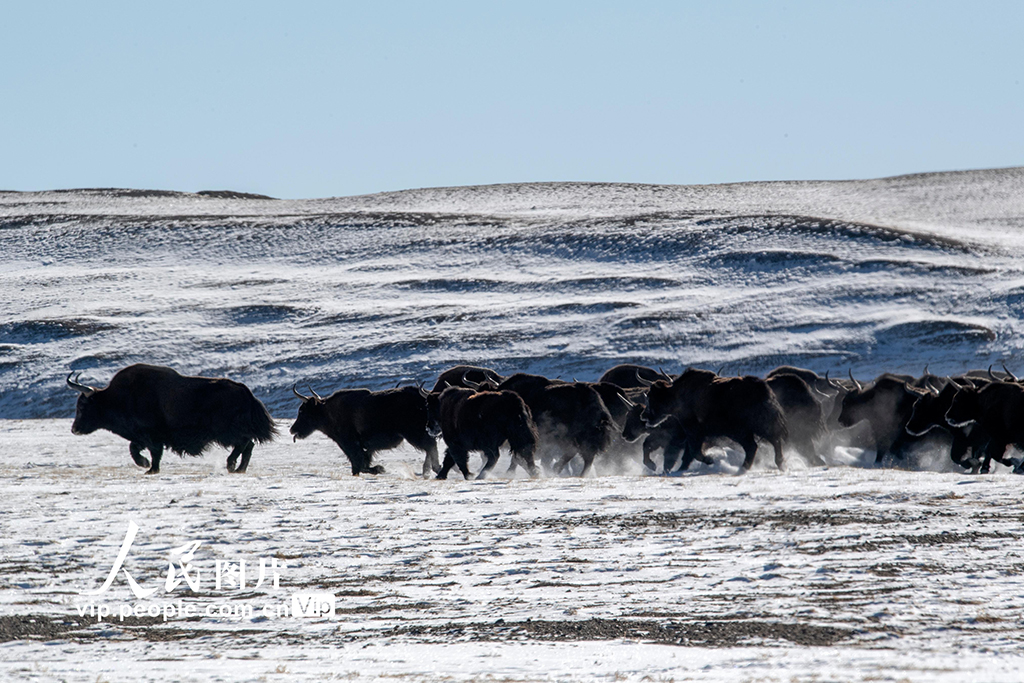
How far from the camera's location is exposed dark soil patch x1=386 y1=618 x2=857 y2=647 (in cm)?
593

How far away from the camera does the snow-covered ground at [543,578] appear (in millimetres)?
5699

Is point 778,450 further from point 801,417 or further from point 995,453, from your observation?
point 995,453

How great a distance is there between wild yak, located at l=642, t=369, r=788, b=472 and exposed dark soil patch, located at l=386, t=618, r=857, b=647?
299 inches

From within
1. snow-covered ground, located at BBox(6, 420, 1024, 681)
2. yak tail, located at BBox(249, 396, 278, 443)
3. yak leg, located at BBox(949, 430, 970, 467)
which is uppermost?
snow-covered ground, located at BBox(6, 420, 1024, 681)

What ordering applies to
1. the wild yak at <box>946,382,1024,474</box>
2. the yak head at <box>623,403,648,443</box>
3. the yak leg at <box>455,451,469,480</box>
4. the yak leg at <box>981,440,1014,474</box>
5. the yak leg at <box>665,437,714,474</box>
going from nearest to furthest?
the wild yak at <box>946,382,1024,474</box>, the yak leg at <box>981,440,1014,474</box>, the yak leg at <box>455,451,469,480</box>, the yak leg at <box>665,437,714,474</box>, the yak head at <box>623,403,648,443</box>

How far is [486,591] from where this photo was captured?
281 inches

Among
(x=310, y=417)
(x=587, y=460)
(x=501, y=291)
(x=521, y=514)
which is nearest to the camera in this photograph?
(x=521, y=514)

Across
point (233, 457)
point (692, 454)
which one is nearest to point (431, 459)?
point (233, 457)

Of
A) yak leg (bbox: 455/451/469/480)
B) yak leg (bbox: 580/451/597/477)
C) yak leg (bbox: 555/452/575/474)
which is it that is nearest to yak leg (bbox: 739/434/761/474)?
yak leg (bbox: 580/451/597/477)

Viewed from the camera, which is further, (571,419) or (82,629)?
(571,419)

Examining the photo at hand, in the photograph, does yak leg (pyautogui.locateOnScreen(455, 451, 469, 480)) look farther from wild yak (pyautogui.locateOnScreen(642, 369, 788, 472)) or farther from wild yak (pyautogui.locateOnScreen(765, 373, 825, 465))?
wild yak (pyautogui.locateOnScreen(765, 373, 825, 465))

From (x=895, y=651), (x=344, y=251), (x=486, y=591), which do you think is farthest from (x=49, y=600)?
(x=344, y=251)

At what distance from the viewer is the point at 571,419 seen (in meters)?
14.4

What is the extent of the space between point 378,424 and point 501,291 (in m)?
26.3
